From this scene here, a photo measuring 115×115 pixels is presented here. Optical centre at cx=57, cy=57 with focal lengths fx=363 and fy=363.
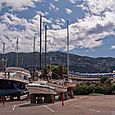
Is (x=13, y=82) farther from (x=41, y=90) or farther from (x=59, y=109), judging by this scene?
(x=59, y=109)

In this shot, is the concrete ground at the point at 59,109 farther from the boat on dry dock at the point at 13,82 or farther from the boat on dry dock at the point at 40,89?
the boat on dry dock at the point at 13,82

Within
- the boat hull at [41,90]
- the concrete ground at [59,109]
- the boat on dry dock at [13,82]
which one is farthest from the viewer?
the boat on dry dock at [13,82]

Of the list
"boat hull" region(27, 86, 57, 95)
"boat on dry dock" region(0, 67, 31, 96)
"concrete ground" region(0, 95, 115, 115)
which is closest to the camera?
"concrete ground" region(0, 95, 115, 115)

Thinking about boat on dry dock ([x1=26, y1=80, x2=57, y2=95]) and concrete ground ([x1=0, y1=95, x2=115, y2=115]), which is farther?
boat on dry dock ([x1=26, y1=80, x2=57, y2=95])

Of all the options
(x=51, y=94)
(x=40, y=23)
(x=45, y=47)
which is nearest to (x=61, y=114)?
(x=51, y=94)

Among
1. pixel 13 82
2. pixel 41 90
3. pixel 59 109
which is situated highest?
pixel 13 82

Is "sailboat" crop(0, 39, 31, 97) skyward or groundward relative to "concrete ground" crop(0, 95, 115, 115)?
skyward

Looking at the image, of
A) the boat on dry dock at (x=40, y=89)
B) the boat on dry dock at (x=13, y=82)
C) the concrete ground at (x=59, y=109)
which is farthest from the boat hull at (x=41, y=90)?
the boat on dry dock at (x=13, y=82)

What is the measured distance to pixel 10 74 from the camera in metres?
54.8

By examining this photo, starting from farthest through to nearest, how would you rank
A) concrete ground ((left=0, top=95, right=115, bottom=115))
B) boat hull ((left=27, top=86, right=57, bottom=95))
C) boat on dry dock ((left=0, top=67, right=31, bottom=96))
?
boat on dry dock ((left=0, top=67, right=31, bottom=96)) → boat hull ((left=27, top=86, right=57, bottom=95)) → concrete ground ((left=0, top=95, right=115, bottom=115))

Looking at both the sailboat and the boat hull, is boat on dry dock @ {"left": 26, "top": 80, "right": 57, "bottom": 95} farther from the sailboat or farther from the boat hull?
the sailboat

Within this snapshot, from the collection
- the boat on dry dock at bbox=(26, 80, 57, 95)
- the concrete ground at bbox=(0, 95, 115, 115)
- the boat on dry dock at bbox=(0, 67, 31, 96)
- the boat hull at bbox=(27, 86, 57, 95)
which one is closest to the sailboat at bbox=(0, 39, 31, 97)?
the boat on dry dock at bbox=(0, 67, 31, 96)

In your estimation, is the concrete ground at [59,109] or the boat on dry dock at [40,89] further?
the boat on dry dock at [40,89]

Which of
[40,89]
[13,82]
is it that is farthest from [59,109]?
[13,82]
